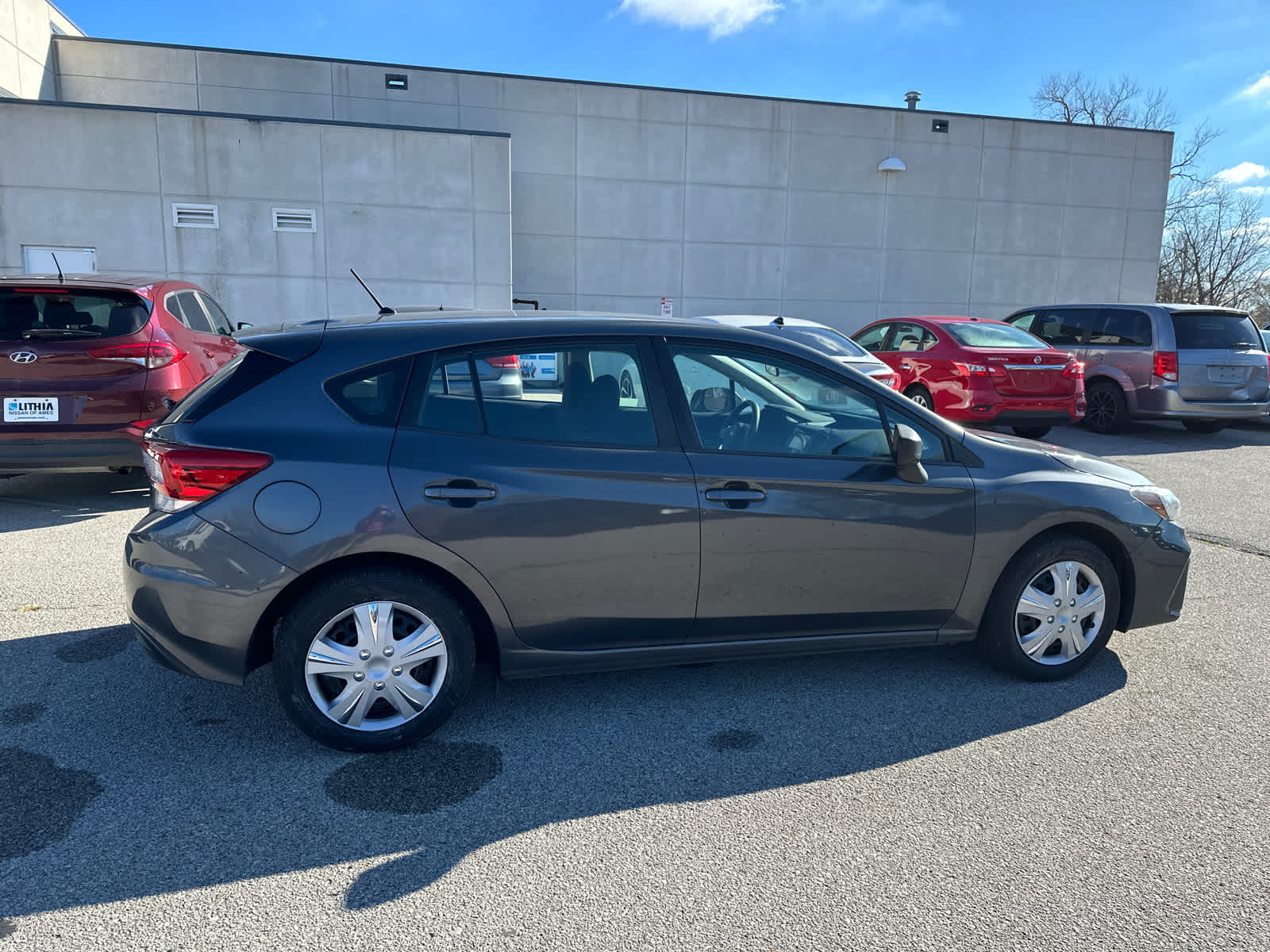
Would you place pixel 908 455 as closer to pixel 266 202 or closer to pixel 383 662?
pixel 383 662

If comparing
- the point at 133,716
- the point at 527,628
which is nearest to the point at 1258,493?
the point at 527,628

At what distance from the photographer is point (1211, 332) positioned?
11.7 meters

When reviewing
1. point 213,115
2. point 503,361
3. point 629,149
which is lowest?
point 503,361

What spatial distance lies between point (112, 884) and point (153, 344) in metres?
5.12

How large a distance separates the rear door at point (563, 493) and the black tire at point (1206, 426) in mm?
12012

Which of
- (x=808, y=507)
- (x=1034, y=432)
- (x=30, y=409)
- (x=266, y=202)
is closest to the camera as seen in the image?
(x=808, y=507)

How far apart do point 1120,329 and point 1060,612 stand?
33.0 ft

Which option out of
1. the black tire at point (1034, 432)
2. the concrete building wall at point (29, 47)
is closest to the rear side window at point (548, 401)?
the black tire at point (1034, 432)

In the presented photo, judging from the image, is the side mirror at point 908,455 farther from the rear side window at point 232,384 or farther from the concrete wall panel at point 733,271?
the concrete wall panel at point 733,271

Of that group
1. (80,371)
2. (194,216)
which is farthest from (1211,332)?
(194,216)

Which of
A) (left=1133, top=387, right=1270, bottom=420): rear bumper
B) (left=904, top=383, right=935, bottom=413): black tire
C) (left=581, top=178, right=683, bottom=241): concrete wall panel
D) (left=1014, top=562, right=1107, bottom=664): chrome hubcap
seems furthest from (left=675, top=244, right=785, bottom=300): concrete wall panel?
(left=1014, top=562, right=1107, bottom=664): chrome hubcap

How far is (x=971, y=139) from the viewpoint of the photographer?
2102cm

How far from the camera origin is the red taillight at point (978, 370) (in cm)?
1073

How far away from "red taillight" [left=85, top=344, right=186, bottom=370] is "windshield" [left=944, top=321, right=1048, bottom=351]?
880 cm
